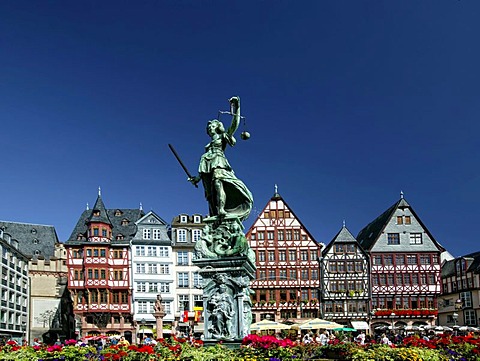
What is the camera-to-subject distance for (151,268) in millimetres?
63625

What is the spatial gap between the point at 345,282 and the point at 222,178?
49.7m

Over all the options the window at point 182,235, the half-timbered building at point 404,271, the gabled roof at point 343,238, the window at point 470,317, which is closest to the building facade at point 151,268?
the window at point 182,235

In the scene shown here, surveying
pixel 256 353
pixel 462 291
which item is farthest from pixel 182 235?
pixel 256 353

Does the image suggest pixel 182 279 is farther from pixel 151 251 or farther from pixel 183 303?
pixel 151 251

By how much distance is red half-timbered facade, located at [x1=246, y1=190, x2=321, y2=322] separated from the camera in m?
61.3

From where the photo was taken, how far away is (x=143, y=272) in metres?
63.2

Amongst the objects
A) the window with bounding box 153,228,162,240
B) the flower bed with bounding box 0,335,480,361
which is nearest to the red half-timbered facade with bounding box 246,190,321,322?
the window with bounding box 153,228,162,240

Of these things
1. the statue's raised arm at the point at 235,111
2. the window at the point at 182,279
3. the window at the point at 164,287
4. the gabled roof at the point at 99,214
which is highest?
the gabled roof at the point at 99,214

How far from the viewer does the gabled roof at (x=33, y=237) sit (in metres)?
70.6

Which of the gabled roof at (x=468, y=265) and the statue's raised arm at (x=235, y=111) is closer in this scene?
the statue's raised arm at (x=235, y=111)

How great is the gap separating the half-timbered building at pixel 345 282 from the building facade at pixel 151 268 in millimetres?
16472

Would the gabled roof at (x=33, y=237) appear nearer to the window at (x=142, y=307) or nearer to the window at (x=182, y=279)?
the window at (x=142, y=307)

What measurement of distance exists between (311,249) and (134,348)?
174 ft

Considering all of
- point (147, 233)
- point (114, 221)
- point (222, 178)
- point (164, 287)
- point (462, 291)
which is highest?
point (114, 221)
